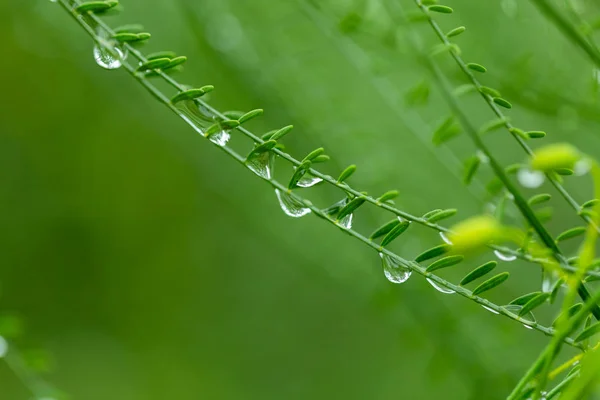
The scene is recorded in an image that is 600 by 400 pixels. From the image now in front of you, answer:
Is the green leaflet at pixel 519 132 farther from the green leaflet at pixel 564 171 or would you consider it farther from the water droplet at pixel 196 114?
the water droplet at pixel 196 114

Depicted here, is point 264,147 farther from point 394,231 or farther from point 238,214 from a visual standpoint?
point 238,214

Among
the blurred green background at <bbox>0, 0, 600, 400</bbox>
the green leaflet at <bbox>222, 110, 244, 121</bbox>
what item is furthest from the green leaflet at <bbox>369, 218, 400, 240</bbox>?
the blurred green background at <bbox>0, 0, 600, 400</bbox>

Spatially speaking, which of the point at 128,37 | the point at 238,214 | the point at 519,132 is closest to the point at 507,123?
the point at 519,132

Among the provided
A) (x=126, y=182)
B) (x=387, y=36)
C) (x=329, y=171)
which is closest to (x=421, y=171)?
(x=329, y=171)

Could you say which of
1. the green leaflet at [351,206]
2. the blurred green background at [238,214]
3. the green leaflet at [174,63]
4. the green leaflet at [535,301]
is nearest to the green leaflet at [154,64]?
the green leaflet at [174,63]

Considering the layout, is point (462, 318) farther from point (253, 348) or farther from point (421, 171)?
point (253, 348)

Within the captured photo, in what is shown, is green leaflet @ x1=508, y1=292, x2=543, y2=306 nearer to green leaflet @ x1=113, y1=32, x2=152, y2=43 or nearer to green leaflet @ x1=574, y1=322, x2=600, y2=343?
green leaflet @ x1=574, y1=322, x2=600, y2=343
